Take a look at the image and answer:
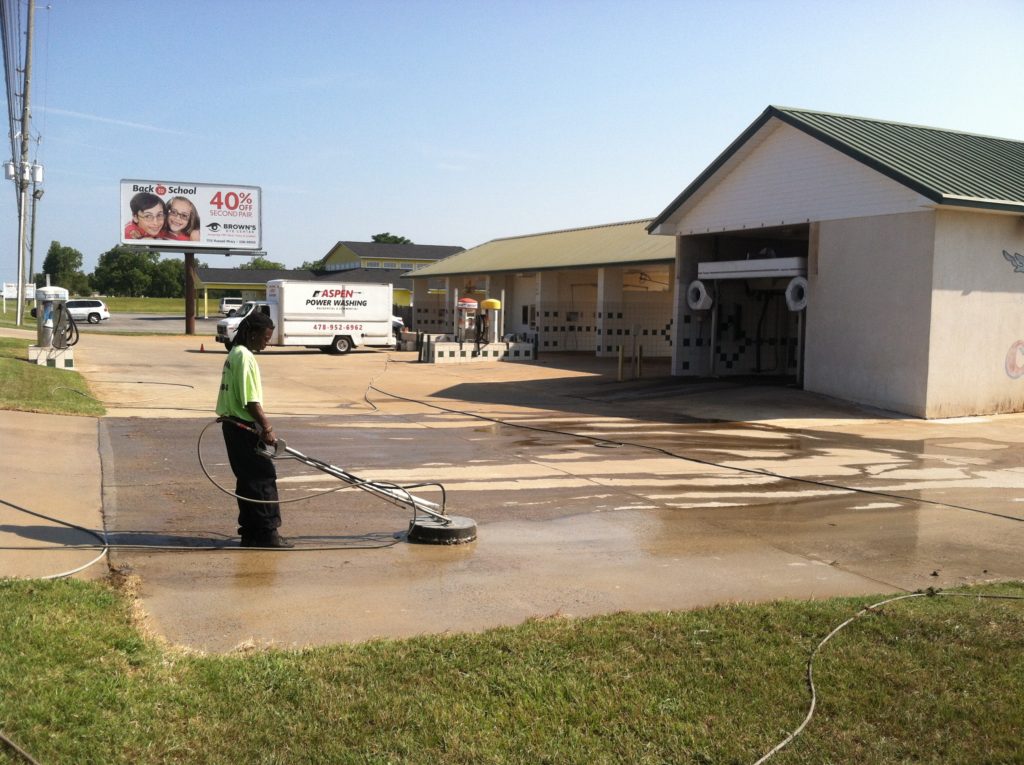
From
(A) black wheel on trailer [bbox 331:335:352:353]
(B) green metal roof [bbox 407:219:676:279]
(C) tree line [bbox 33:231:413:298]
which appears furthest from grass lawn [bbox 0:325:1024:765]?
(C) tree line [bbox 33:231:413:298]

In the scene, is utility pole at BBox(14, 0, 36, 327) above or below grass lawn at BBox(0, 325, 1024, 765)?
above

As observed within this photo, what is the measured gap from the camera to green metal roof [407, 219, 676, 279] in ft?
107

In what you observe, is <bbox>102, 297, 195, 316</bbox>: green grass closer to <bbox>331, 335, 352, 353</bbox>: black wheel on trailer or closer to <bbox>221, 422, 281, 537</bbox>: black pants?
<bbox>331, 335, 352, 353</bbox>: black wheel on trailer

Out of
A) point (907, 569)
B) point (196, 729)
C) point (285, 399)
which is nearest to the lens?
point (196, 729)

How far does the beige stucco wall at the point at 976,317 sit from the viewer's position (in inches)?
707

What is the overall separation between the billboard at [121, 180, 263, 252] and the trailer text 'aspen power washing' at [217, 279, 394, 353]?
13.4 meters

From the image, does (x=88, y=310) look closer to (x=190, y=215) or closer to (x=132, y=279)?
(x=190, y=215)

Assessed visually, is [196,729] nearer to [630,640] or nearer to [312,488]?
[630,640]

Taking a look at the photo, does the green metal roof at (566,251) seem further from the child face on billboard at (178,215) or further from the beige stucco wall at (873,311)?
the child face on billboard at (178,215)

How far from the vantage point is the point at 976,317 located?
1850 cm

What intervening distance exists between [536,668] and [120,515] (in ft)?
16.4

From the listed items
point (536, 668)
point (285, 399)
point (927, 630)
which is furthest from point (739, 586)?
point (285, 399)

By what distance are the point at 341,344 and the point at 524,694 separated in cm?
3331

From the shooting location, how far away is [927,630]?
5680 millimetres
